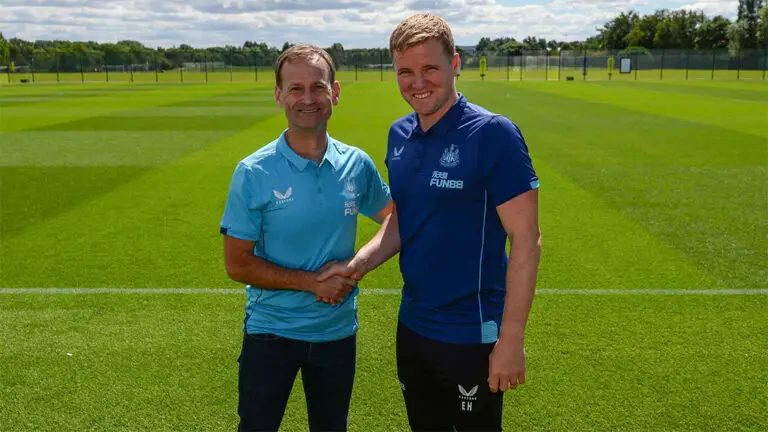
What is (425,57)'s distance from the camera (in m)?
2.60

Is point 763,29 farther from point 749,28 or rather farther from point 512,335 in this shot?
point 512,335

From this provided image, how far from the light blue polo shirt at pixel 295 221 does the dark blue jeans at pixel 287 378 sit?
0.17ft

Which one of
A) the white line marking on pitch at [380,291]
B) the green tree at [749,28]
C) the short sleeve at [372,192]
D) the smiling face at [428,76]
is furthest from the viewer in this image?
the green tree at [749,28]

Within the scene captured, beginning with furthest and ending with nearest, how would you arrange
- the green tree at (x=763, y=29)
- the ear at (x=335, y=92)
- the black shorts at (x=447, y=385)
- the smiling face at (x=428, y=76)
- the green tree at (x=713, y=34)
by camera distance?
the green tree at (x=713, y=34) < the green tree at (x=763, y=29) < the ear at (x=335, y=92) < the black shorts at (x=447, y=385) < the smiling face at (x=428, y=76)

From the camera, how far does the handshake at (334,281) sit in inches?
113

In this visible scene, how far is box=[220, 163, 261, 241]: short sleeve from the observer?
281cm

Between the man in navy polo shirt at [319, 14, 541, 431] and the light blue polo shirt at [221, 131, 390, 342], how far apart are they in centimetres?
17

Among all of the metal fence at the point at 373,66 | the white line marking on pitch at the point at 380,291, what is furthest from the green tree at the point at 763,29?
the white line marking on pitch at the point at 380,291

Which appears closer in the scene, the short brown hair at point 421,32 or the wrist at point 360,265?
the short brown hair at point 421,32

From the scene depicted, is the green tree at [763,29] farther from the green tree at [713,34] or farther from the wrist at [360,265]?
the wrist at [360,265]

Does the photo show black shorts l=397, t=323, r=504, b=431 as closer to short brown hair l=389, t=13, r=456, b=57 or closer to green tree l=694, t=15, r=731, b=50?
short brown hair l=389, t=13, r=456, b=57

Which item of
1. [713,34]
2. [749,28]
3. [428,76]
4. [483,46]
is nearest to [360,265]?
[428,76]

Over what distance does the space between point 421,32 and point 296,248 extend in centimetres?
104

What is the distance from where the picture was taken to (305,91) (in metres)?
2.85
